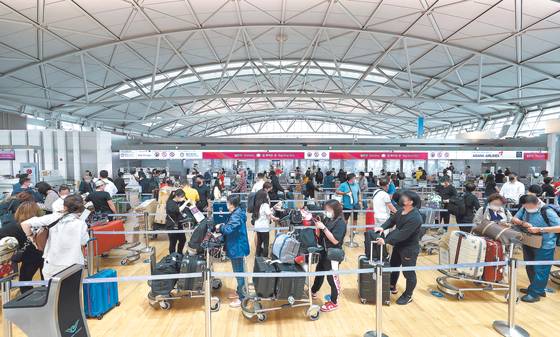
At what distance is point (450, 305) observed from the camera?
4.63 metres

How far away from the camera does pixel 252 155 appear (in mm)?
14797

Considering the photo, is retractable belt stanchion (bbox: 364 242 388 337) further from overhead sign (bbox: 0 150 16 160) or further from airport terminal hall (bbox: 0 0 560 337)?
overhead sign (bbox: 0 150 16 160)

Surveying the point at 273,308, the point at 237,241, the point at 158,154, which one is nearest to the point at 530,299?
the point at 273,308

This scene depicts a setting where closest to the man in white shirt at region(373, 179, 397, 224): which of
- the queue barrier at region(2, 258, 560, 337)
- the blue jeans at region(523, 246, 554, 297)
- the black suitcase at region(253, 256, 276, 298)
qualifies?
the blue jeans at region(523, 246, 554, 297)

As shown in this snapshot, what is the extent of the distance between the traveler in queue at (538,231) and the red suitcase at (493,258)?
42 centimetres

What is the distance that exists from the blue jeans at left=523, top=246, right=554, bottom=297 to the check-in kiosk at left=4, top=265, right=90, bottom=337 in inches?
234

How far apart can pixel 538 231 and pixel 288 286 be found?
366cm

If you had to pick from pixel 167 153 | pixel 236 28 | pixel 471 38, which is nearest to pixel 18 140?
pixel 167 153

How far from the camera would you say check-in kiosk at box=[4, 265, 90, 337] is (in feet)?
7.52

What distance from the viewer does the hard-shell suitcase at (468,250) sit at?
15.1ft

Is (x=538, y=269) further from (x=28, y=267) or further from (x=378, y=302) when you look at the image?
(x=28, y=267)

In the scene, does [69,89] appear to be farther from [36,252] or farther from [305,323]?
[305,323]

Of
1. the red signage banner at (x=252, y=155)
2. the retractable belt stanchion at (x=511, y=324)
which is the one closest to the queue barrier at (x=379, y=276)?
the retractable belt stanchion at (x=511, y=324)

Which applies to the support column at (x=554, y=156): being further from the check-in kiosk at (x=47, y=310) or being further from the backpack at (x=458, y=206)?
the check-in kiosk at (x=47, y=310)
